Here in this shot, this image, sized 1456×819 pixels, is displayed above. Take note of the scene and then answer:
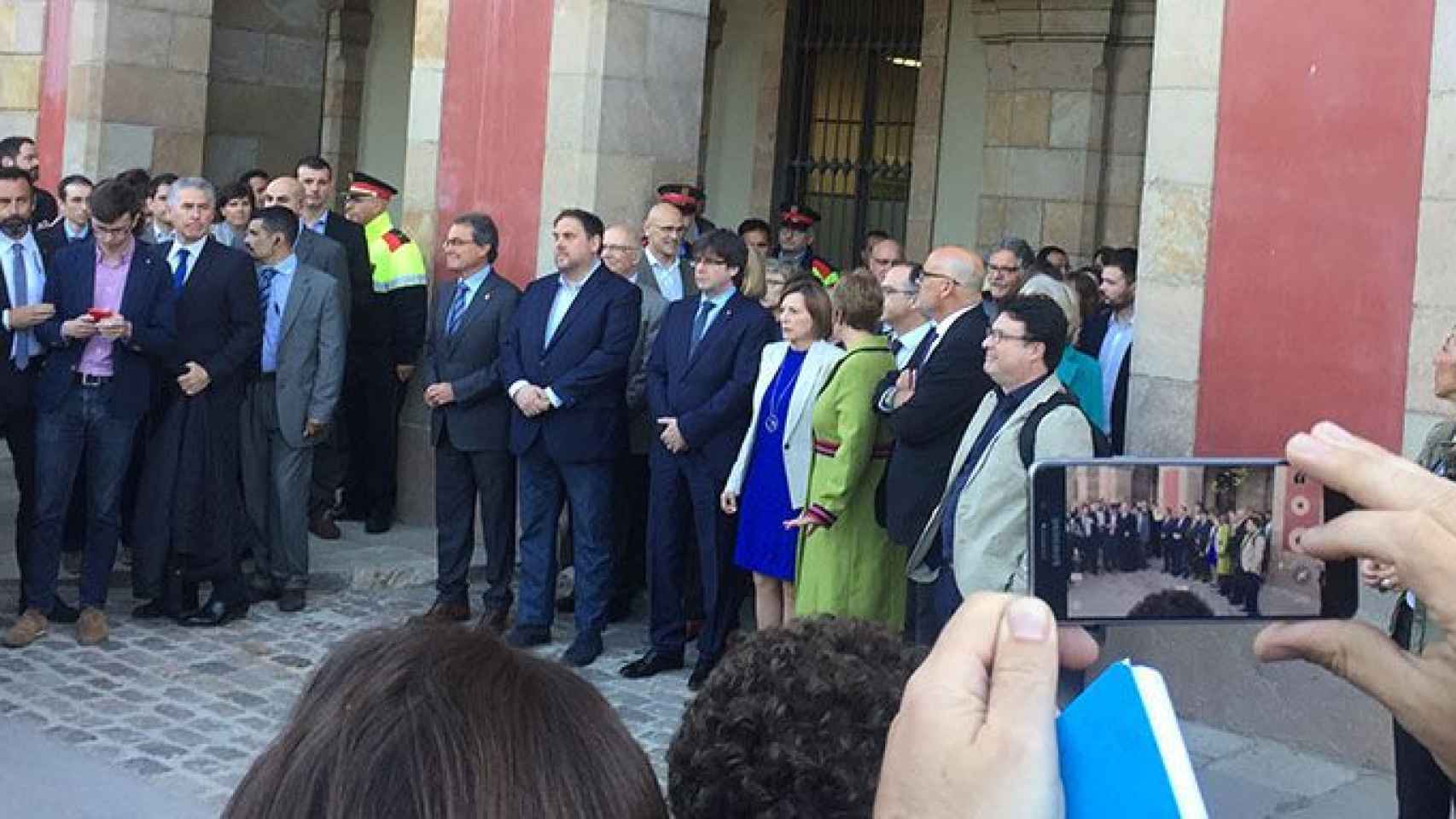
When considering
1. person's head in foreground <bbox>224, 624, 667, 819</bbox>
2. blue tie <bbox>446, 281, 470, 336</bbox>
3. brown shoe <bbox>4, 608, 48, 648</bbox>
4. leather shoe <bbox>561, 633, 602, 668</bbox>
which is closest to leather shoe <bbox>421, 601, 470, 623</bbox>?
leather shoe <bbox>561, 633, 602, 668</bbox>

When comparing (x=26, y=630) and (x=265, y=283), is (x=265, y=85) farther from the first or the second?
(x=26, y=630)

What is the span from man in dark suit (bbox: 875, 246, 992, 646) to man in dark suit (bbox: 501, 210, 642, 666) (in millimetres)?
1682

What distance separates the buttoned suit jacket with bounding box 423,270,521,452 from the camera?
8812mm

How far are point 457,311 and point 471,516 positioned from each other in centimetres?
96

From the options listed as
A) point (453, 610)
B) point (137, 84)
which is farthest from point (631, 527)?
point (137, 84)

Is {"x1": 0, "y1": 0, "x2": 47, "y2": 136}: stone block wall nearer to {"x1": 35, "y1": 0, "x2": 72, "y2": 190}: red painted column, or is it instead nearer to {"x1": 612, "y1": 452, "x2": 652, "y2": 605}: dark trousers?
{"x1": 35, "y1": 0, "x2": 72, "y2": 190}: red painted column

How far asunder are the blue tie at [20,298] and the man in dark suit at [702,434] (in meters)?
2.63

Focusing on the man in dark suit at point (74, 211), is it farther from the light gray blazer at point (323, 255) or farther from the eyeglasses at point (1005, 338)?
the eyeglasses at point (1005, 338)

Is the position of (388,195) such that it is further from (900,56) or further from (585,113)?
(900,56)

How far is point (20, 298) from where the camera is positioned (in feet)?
27.0

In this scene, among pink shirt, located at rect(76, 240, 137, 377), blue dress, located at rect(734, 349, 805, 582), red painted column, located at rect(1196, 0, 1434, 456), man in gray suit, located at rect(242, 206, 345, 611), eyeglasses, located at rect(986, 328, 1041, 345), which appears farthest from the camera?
man in gray suit, located at rect(242, 206, 345, 611)

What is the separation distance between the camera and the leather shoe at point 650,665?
812 centimetres

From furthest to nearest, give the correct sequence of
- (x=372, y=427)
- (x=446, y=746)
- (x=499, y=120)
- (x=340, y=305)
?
(x=499, y=120) → (x=372, y=427) → (x=340, y=305) → (x=446, y=746)

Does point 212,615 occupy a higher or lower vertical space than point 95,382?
lower
